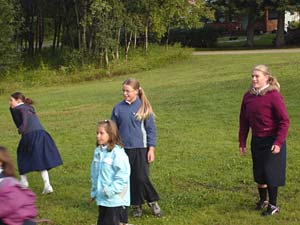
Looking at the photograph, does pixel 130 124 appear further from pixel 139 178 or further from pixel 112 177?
pixel 112 177

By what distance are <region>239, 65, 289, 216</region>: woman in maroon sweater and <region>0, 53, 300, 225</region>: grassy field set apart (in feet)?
1.45

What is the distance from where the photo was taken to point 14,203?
4070 mm

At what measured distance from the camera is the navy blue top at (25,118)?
7.98 metres

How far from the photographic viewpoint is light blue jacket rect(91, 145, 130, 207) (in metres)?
5.36

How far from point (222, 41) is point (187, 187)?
43.1m

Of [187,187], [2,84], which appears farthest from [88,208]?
[2,84]

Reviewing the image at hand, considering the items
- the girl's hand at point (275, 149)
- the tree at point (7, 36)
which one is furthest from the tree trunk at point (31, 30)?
the girl's hand at point (275, 149)

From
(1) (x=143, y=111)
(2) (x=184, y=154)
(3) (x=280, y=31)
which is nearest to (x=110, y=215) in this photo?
(1) (x=143, y=111)

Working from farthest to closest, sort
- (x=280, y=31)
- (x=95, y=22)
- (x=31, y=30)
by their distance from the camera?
(x=280, y=31) < (x=31, y=30) < (x=95, y=22)

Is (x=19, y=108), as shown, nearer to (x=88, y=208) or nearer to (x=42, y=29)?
(x=88, y=208)

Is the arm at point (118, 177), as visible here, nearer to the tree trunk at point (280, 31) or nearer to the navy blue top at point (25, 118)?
the navy blue top at point (25, 118)

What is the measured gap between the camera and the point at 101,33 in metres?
29.5

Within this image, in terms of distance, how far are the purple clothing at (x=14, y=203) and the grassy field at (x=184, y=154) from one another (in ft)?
7.92

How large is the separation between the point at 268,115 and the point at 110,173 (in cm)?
194
